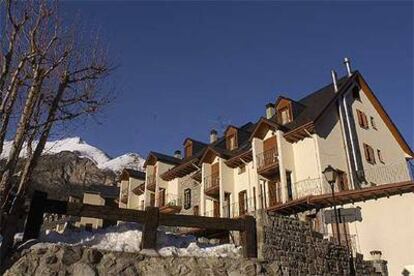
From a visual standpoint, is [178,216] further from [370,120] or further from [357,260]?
[370,120]

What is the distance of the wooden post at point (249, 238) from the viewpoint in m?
11.7

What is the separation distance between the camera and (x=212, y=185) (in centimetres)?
2912

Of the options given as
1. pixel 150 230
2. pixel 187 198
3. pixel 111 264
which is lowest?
pixel 111 264

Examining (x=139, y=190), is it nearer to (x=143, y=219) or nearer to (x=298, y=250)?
(x=298, y=250)

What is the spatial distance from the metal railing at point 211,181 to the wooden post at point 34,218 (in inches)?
773

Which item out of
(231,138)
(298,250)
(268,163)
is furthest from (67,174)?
(298,250)

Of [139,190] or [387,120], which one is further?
[139,190]

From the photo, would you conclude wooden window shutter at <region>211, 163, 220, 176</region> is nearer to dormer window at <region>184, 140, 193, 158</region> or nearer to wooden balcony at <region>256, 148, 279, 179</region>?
wooden balcony at <region>256, 148, 279, 179</region>

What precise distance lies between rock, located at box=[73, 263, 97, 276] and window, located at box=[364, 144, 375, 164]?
20387mm

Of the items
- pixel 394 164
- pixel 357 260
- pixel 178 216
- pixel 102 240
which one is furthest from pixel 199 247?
pixel 394 164

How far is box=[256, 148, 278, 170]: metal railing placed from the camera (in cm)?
2482

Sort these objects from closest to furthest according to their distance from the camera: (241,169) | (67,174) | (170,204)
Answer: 1. (241,169)
2. (170,204)
3. (67,174)

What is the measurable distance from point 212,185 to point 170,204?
547 cm

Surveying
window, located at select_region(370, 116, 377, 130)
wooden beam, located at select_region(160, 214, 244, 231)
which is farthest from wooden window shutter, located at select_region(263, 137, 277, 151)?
wooden beam, located at select_region(160, 214, 244, 231)
